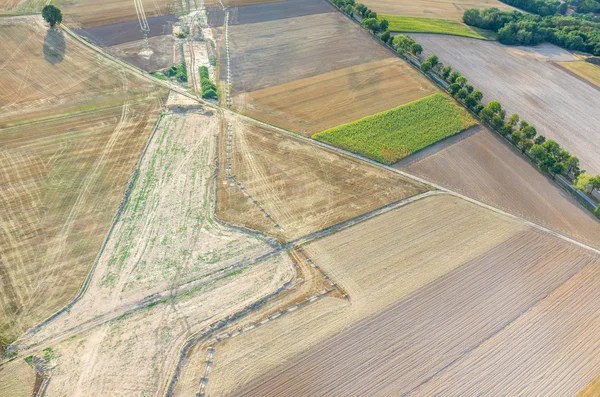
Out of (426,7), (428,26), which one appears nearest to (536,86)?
(428,26)

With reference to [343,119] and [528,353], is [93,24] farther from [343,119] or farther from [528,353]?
[528,353]

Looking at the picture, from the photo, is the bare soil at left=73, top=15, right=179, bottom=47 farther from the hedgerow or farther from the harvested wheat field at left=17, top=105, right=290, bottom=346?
the harvested wheat field at left=17, top=105, right=290, bottom=346

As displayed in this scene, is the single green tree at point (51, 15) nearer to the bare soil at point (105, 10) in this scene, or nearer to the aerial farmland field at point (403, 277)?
the bare soil at point (105, 10)

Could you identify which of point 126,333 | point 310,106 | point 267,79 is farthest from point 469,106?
point 126,333

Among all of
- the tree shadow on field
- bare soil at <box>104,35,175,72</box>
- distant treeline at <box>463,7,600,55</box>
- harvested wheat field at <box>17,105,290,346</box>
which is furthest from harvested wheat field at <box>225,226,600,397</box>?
the tree shadow on field

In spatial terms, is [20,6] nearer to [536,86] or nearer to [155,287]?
[155,287]
